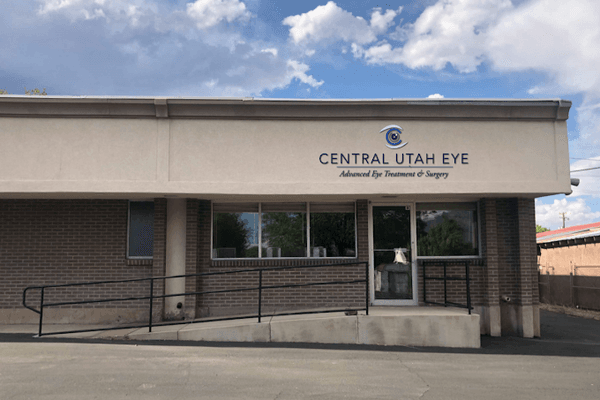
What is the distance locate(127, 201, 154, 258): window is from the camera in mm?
11297

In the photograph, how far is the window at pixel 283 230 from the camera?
37.4 ft

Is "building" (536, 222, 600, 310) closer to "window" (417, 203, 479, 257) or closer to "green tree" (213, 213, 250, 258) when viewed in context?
"window" (417, 203, 479, 257)

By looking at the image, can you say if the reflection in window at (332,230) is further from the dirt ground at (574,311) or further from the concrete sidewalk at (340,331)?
the dirt ground at (574,311)

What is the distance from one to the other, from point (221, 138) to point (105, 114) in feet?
7.97

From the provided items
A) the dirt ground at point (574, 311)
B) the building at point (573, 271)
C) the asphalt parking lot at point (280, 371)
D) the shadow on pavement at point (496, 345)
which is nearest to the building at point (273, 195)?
the shadow on pavement at point (496, 345)

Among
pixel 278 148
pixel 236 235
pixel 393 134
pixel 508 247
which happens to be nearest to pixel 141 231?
pixel 236 235

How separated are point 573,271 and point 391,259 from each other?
43.6ft

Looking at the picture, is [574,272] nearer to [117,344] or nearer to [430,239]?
[430,239]

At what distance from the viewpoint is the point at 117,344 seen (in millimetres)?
8539

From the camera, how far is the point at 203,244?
1127 centimetres

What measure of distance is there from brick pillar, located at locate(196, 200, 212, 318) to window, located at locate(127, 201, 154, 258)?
110 cm

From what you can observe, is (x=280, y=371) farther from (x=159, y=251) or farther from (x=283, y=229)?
(x=159, y=251)

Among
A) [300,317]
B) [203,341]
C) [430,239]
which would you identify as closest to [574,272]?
[430,239]

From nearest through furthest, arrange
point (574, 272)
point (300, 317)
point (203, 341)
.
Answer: point (203, 341) < point (300, 317) < point (574, 272)
